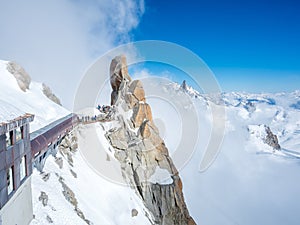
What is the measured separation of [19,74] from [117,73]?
1625cm

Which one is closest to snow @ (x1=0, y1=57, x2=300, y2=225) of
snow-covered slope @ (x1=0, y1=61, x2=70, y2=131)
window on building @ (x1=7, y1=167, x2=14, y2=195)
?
snow-covered slope @ (x1=0, y1=61, x2=70, y2=131)

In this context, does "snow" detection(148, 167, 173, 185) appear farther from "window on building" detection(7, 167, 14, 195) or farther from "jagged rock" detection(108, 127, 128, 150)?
"window on building" detection(7, 167, 14, 195)

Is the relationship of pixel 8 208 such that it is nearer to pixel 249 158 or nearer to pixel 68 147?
pixel 68 147

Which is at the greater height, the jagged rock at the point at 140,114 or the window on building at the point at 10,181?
the jagged rock at the point at 140,114

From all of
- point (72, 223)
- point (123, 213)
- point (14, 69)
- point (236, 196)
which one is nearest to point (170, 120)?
point (236, 196)

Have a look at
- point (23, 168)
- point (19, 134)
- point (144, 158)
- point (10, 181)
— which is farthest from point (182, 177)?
point (10, 181)

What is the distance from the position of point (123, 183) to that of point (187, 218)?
566 inches

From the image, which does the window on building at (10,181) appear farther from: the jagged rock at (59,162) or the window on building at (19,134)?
the jagged rock at (59,162)

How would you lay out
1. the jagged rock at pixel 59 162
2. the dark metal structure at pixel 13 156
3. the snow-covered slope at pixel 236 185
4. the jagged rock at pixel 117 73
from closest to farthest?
the dark metal structure at pixel 13 156 → the jagged rock at pixel 59 162 → the jagged rock at pixel 117 73 → the snow-covered slope at pixel 236 185

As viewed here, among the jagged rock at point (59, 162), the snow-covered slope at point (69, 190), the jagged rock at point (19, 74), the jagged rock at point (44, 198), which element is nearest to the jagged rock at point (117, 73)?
the jagged rock at point (19, 74)

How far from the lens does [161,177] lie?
33969mm

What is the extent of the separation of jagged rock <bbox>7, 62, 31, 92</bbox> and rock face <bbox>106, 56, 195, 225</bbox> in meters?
13.5

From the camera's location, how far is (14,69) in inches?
1262

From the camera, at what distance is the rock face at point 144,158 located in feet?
98.7
